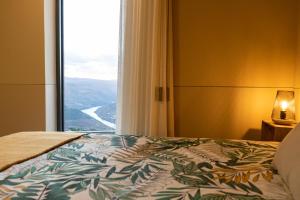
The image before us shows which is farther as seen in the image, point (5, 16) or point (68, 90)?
point (68, 90)

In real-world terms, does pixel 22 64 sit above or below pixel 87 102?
above

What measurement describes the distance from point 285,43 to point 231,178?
2.12 meters

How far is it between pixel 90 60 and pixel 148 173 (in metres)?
2.25

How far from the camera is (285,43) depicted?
2732 mm

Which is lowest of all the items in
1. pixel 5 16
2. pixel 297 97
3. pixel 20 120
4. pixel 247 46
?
pixel 20 120

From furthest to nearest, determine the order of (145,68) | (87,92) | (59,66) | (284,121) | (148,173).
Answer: (87,92) → (59,66) → (145,68) → (284,121) → (148,173)

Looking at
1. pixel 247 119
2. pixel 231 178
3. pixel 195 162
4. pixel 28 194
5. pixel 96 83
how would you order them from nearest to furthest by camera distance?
1. pixel 28 194
2. pixel 231 178
3. pixel 195 162
4. pixel 247 119
5. pixel 96 83

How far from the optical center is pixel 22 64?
2883mm

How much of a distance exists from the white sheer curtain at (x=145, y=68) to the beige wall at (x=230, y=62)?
0.16 meters

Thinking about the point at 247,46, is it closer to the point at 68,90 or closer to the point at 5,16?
the point at 68,90

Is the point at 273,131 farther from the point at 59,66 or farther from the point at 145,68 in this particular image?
the point at 59,66

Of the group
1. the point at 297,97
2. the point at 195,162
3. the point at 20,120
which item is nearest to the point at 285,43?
the point at 297,97

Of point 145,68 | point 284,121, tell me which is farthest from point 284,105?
point 145,68

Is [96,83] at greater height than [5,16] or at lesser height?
lesser
